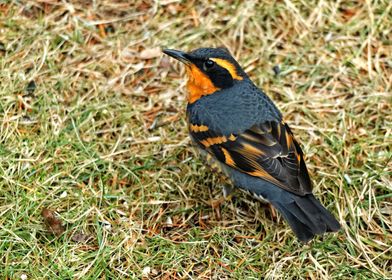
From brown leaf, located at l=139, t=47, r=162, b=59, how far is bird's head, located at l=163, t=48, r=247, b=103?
3.79 ft

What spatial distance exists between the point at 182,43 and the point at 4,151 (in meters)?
2.33

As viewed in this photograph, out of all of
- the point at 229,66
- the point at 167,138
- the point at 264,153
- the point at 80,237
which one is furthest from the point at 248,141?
the point at 80,237

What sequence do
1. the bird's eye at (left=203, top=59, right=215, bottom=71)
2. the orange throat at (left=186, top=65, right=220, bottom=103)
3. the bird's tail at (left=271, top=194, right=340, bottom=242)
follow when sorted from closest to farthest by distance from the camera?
the bird's tail at (left=271, top=194, right=340, bottom=242) → the bird's eye at (left=203, top=59, right=215, bottom=71) → the orange throat at (left=186, top=65, right=220, bottom=103)

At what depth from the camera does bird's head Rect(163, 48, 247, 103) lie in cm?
623

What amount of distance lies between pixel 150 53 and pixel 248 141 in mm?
2086

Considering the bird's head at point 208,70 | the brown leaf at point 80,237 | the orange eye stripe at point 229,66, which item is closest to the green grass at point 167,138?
the brown leaf at point 80,237

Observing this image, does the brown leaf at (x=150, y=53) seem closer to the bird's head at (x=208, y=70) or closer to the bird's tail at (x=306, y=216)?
the bird's head at (x=208, y=70)

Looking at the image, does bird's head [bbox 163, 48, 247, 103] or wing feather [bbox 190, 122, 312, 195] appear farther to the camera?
bird's head [bbox 163, 48, 247, 103]

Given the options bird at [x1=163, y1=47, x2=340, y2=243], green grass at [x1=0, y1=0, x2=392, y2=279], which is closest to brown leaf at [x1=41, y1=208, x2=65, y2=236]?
green grass at [x1=0, y1=0, x2=392, y2=279]

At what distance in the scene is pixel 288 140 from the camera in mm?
5988

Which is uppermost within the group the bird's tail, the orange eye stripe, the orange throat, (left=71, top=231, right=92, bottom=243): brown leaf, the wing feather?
the orange eye stripe

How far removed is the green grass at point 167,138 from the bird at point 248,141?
1.31 ft

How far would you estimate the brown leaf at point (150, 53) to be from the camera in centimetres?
749

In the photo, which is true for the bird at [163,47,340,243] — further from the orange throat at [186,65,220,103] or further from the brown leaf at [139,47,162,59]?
A: the brown leaf at [139,47,162,59]
